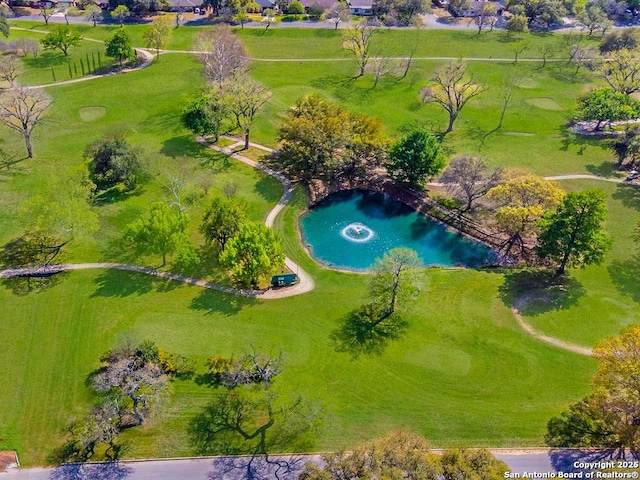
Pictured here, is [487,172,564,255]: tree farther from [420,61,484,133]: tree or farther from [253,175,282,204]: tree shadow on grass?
[253,175,282,204]: tree shadow on grass

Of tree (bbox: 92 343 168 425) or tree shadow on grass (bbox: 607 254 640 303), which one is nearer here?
tree (bbox: 92 343 168 425)

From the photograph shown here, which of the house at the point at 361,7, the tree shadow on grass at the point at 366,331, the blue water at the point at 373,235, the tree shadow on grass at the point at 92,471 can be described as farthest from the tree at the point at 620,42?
the tree shadow on grass at the point at 92,471

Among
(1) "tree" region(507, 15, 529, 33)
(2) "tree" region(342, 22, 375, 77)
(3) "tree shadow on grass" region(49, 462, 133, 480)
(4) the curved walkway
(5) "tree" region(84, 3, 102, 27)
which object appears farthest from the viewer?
(1) "tree" region(507, 15, 529, 33)

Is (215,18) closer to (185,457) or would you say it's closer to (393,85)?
(393,85)

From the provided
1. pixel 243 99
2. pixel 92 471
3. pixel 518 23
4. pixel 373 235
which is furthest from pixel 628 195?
pixel 92 471

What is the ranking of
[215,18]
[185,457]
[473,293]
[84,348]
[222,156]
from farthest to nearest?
[215,18] → [222,156] → [473,293] → [84,348] → [185,457]

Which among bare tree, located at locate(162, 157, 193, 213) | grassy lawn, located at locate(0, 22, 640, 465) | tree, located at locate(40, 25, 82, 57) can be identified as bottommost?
grassy lawn, located at locate(0, 22, 640, 465)

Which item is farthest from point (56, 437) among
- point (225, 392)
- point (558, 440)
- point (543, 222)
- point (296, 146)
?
point (543, 222)

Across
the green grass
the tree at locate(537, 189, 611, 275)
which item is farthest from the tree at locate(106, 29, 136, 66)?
the green grass
